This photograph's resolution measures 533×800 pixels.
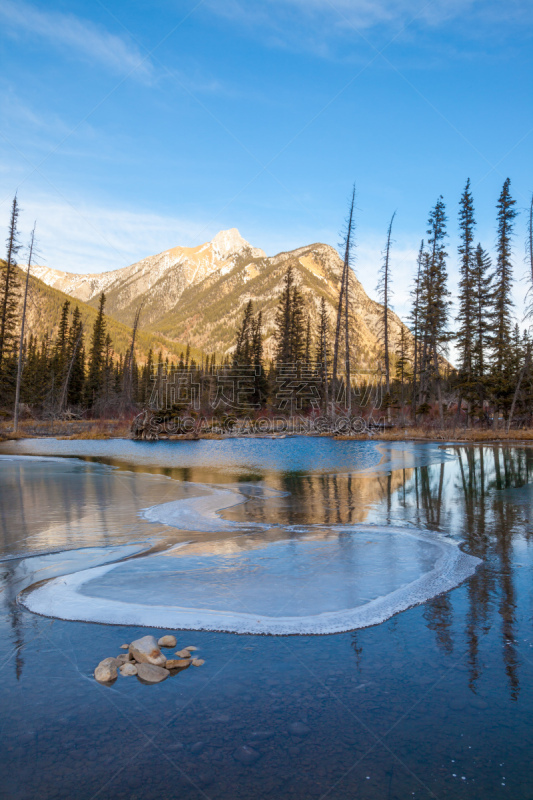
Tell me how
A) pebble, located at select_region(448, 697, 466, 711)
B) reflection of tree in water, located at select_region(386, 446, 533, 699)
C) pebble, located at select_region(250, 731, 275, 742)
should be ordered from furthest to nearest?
reflection of tree in water, located at select_region(386, 446, 533, 699), pebble, located at select_region(448, 697, 466, 711), pebble, located at select_region(250, 731, 275, 742)

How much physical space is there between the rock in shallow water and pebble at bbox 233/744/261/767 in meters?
0.96

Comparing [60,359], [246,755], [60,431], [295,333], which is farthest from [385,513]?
[60,359]

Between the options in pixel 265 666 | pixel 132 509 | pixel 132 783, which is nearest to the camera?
pixel 132 783

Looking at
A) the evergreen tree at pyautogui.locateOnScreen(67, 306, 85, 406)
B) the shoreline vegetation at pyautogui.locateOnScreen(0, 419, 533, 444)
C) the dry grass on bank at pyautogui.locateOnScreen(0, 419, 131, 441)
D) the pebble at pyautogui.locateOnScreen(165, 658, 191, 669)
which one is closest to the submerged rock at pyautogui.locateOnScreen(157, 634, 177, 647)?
the pebble at pyautogui.locateOnScreen(165, 658, 191, 669)

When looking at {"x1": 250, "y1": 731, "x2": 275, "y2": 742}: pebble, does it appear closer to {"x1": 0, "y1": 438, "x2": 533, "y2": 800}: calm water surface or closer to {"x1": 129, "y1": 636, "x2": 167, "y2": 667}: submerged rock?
{"x1": 0, "y1": 438, "x2": 533, "y2": 800}: calm water surface

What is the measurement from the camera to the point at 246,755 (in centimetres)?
271

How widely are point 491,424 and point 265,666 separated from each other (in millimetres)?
35583

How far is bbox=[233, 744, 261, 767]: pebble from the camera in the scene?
2.66m

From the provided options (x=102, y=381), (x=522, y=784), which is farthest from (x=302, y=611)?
(x=102, y=381)

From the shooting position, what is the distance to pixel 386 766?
264 centimetres

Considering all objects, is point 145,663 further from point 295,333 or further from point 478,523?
point 295,333

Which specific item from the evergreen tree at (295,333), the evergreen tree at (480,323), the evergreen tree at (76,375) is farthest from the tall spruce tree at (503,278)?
the evergreen tree at (76,375)

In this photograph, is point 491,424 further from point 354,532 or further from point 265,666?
point 265,666

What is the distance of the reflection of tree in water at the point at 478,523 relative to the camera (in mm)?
4180
